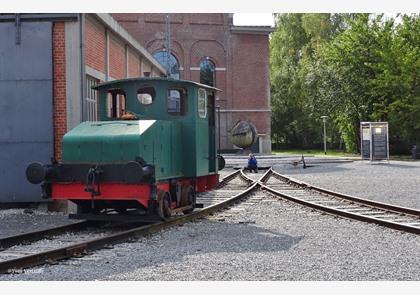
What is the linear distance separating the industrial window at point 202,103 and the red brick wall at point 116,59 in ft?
15.9

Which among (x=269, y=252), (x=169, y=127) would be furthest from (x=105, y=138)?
(x=269, y=252)

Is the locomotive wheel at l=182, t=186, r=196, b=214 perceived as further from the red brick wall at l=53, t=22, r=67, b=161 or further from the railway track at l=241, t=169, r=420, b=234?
the red brick wall at l=53, t=22, r=67, b=161

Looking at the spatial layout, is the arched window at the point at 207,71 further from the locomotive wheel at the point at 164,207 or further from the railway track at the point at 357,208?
the locomotive wheel at the point at 164,207

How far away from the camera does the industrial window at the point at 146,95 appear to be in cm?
1139

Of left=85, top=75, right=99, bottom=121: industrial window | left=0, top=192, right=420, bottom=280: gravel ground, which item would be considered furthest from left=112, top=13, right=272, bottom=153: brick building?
left=0, top=192, right=420, bottom=280: gravel ground

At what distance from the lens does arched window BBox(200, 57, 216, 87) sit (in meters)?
55.4

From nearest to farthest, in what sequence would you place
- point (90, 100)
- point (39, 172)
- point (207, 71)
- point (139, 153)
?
1. point (139, 153)
2. point (39, 172)
3. point (90, 100)
4. point (207, 71)

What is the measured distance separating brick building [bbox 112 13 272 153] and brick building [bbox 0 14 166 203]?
1618 inches

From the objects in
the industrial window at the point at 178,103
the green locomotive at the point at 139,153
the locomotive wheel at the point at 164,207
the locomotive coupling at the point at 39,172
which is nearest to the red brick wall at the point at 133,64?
the green locomotive at the point at 139,153

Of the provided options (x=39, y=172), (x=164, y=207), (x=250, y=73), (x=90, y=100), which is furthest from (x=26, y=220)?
(x=250, y=73)

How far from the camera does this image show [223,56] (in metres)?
55.3

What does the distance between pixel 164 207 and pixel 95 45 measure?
5.50m

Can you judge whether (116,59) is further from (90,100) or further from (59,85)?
(59,85)

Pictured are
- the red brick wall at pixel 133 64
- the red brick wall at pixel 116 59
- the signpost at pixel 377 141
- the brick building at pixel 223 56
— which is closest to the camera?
the red brick wall at pixel 116 59
